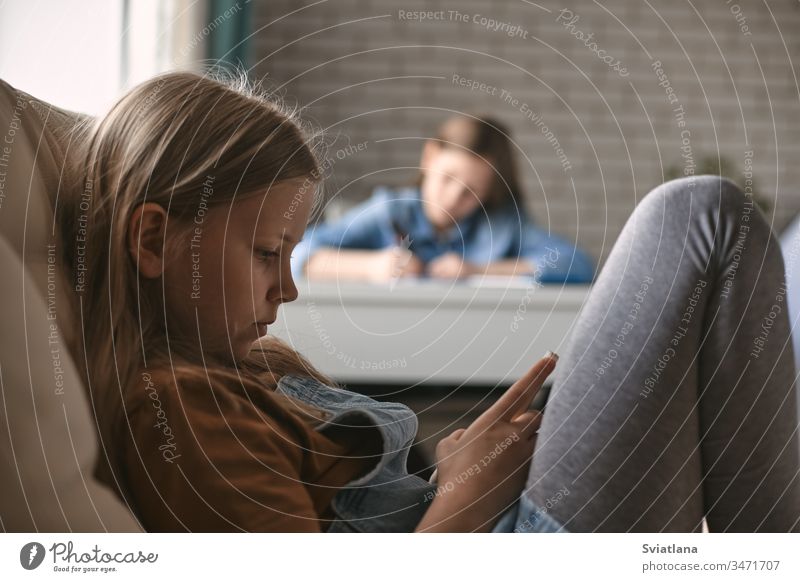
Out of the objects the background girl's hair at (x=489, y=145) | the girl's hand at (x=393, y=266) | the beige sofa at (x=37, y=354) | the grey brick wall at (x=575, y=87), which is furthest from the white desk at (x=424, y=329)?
the grey brick wall at (x=575, y=87)

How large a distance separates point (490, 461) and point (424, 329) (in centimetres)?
15

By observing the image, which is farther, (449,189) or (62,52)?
(449,189)

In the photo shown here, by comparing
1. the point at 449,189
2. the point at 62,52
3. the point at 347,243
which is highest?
the point at 62,52

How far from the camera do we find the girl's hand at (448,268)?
76 centimetres

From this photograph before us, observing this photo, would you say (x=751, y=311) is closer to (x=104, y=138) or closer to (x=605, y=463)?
(x=605, y=463)

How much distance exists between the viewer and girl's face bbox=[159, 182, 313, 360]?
453 millimetres

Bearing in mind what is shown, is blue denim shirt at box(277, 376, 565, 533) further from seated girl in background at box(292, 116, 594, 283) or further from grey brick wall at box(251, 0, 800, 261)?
grey brick wall at box(251, 0, 800, 261)

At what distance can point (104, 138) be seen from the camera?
449mm

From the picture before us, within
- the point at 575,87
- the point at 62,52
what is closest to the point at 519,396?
the point at 62,52

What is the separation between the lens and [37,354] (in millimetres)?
428

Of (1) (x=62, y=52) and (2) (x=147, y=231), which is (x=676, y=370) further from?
(1) (x=62, y=52)

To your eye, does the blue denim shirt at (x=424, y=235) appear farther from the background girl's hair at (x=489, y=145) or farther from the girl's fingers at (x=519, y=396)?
the girl's fingers at (x=519, y=396)

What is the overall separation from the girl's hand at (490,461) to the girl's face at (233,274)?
0.46 ft

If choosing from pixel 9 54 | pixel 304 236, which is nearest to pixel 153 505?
pixel 304 236
